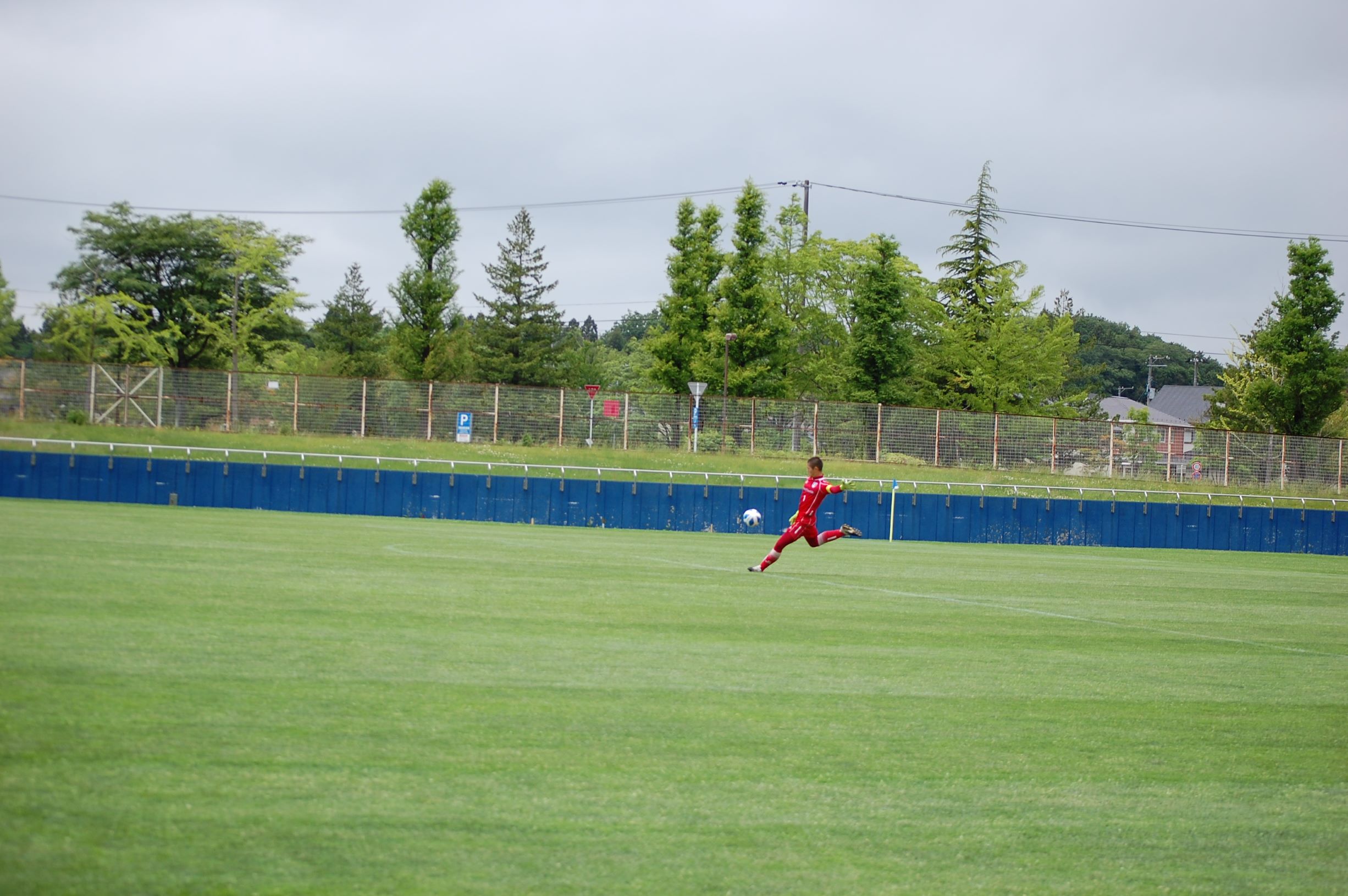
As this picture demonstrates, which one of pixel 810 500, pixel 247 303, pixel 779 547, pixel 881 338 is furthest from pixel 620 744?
pixel 247 303

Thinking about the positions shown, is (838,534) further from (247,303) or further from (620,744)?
(247,303)

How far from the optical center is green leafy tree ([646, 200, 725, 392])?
60406mm

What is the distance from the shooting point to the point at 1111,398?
454 ft

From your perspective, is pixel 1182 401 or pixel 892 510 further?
pixel 1182 401

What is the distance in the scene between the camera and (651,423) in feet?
165

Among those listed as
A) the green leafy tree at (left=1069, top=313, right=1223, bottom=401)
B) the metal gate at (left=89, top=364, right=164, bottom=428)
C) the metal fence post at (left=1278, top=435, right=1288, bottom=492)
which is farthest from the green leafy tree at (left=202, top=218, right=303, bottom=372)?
the green leafy tree at (left=1069, top=313, right=1223, bottom=401)

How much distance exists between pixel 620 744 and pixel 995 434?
47.3 metres

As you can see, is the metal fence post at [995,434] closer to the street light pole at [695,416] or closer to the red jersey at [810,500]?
the street light pole at [695,416]

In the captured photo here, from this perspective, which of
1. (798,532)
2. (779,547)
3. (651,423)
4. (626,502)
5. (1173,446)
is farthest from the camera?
(1173,446)

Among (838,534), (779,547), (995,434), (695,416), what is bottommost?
(779,547)

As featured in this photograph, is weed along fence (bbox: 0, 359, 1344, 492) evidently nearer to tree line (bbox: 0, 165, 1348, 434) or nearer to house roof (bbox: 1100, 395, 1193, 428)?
tree line (bbox: 0, 165, 1348, 434)

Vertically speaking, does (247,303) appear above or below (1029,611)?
above

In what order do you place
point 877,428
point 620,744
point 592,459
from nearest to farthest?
point 620,744 → point 592,459 → point 877,428

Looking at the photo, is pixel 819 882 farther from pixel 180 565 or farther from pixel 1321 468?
pixel 1321 468
